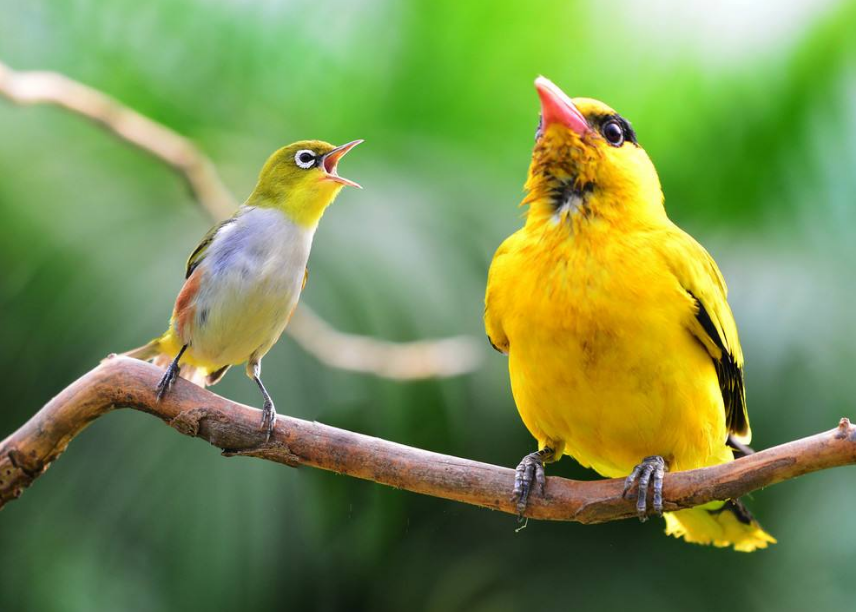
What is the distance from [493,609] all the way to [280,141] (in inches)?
97.7

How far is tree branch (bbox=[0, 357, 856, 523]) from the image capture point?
7.30 feet

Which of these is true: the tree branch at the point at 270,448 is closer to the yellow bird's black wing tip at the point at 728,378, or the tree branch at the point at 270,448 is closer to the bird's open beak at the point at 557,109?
the yellow bird's black wing tip at the point at 728,378

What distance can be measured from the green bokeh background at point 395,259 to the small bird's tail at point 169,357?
1172mm

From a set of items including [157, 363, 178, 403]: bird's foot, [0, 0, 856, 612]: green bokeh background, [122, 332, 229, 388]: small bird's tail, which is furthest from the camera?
[0, 0, 856, 612]: green bokeh background

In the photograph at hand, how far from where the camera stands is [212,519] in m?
4.03

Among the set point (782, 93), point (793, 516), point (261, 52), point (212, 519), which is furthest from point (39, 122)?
point (793, 516)

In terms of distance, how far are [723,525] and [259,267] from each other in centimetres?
150

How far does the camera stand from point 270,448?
2219 mm

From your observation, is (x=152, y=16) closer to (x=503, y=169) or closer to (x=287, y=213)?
(x=503, y=169)

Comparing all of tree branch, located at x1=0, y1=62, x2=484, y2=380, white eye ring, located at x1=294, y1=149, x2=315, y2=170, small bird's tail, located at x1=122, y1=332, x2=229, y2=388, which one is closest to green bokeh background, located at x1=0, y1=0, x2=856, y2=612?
tree branch, located at x1=0, y1=62, x2=484, y2=380

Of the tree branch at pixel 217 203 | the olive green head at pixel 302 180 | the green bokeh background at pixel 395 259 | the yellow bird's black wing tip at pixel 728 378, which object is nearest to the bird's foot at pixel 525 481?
the yellow bird's black wing tip at pixel 728 378

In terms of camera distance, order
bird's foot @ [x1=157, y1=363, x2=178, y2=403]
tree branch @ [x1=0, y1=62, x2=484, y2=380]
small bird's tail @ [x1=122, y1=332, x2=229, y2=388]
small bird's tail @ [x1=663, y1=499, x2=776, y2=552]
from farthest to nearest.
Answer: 1. tree branch @ [x1=0, y1=62, x2=484, y2=380]
2. small bird's tail @ [x1=663, y1=499, x2=776, y2=552]
3. small bird's tail @ [x1=122, y1=332, x2=229, y2=388]
4. bird's foot @ [x1=157, y1=363, x2=178, y2=403]

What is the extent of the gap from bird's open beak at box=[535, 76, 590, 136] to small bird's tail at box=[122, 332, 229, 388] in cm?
105

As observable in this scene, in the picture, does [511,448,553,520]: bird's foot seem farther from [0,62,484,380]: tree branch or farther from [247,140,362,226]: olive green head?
[0,62,484,380]: tree branch
